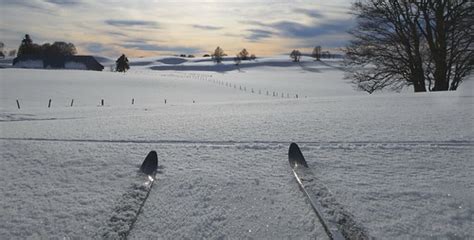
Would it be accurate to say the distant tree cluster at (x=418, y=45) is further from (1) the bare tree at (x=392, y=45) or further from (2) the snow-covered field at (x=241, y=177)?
(2) the snow-covered field at (x=241, y=177)

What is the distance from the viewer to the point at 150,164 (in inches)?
156

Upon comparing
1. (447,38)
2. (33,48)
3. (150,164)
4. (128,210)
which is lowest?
(128,210)

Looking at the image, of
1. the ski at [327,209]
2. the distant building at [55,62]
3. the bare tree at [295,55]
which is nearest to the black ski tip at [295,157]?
the ski at [327,209]

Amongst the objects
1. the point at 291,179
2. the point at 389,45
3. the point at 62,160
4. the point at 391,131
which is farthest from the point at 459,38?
the point at 62,160

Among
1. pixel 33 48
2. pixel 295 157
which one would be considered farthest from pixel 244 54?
pixel 295 157

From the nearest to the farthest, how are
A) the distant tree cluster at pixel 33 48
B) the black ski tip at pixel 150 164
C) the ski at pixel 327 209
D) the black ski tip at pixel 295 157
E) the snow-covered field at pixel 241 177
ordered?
the ski at pixel 327 209, the snow-covered field at pixel 241 177, the black ski tip at pixel 150 164, the black ski tip at pixel 295 157, the distant tree cluster at pixel 33 48

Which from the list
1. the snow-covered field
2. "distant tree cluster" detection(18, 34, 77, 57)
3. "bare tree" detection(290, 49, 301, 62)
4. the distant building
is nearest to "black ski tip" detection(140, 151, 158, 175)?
the snow-covered field

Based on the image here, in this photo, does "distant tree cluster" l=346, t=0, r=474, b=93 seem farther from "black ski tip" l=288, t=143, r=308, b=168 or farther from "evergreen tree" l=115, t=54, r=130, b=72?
"evergreen tree" l=115, t=54, r=130, b=72

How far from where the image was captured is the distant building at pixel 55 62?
241 ft

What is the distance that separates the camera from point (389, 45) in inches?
784

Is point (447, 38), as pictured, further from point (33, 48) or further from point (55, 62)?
point (33, 48)

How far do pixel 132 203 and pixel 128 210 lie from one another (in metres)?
0.15

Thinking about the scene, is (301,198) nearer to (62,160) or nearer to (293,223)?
(293,223)

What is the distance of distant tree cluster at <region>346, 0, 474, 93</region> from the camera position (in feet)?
59.6
